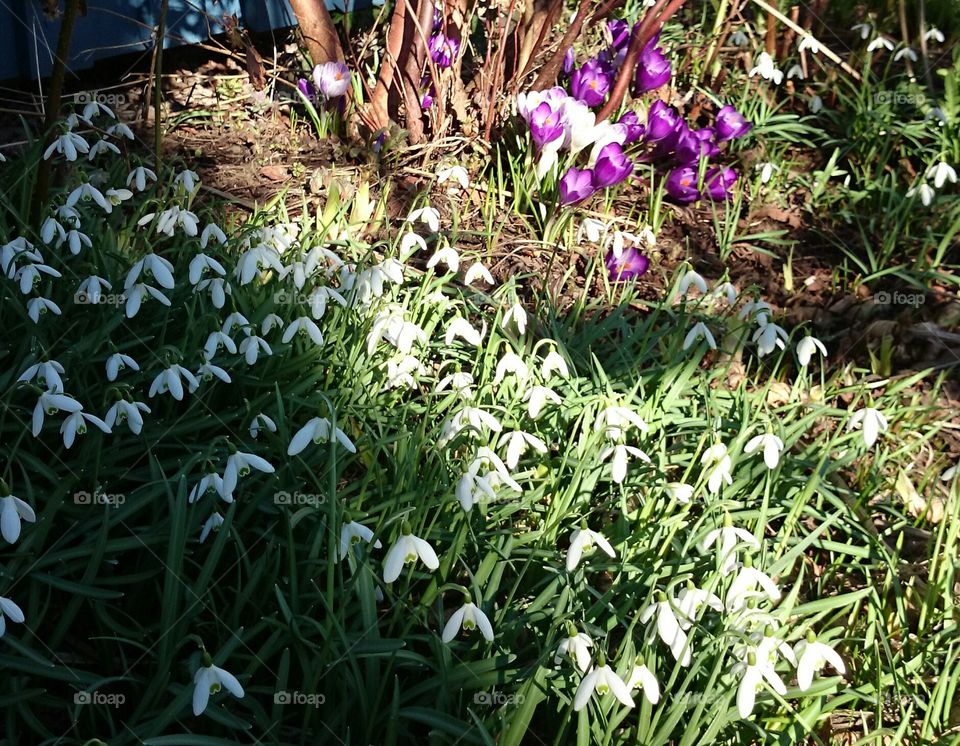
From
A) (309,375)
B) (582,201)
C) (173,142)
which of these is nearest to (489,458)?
(309,375)

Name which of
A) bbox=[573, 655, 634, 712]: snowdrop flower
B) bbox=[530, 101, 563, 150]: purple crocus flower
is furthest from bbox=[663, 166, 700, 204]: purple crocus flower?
bbox=[573, 655, 634, 712]: snowdrop flower

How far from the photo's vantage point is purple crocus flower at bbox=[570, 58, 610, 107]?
11.7 feet

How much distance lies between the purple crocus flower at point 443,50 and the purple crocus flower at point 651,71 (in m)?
0.66

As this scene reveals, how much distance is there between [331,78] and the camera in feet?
11.6

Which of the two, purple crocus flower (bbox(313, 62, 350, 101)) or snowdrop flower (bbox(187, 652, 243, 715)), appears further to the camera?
purple crocus flower (bbox(313, 62, 350, 101))

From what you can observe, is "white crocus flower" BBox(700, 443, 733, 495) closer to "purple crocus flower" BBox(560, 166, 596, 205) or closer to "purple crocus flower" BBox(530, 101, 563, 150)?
"purple crocus flower" BBox(560, 166, 596, 205)

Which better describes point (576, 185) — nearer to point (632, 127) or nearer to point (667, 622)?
point (632, 127)

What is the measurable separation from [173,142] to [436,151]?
94cm

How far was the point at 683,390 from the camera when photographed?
104 inches

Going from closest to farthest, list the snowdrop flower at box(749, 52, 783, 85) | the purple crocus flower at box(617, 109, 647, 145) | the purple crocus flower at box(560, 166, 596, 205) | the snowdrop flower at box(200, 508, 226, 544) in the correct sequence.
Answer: the snowdrop flower at box(200, 508, 226, 544) → the purple crocus flower at box(560, 166, 596, 205) → the purple crocus flower at box(617, 109, 647, 145) → the snowdrop flower at box(749, 52, 783, 85)

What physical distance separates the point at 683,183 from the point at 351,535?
7.14ft

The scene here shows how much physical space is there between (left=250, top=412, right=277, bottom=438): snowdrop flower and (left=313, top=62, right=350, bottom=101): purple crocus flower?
173 cm

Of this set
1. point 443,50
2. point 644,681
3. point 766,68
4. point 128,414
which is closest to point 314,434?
point 128,414

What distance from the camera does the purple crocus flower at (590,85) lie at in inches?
141
